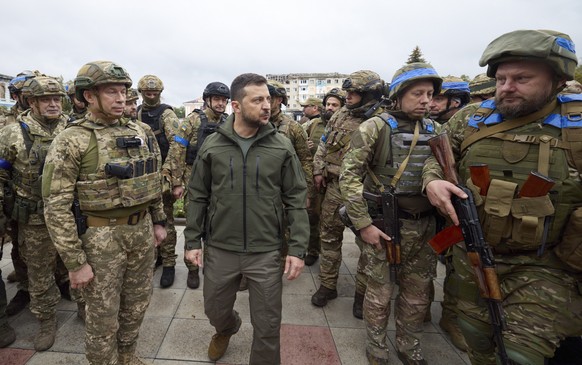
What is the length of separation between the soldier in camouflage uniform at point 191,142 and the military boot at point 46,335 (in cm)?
150

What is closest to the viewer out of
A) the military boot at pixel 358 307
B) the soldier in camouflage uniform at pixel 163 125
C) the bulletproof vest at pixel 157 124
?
the military boot at pixel 358 307

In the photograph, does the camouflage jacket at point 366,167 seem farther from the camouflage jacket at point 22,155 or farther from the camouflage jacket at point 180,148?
the camouflage jacket at point 22,155

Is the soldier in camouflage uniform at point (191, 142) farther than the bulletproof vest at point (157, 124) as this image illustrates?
No

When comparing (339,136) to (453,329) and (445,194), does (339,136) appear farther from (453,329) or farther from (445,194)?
(453,329)

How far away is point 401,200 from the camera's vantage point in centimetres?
268

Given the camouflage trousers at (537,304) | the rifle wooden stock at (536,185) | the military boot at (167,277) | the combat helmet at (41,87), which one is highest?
the combat helmet at (41,87)

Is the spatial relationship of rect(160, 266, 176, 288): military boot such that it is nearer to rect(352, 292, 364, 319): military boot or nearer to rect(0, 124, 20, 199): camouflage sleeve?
rect(0, 124, 20, 199): camouflage sleeve

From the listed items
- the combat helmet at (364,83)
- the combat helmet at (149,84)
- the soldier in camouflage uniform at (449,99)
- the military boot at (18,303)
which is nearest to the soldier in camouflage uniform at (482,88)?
the soldier in camouflage uniform at (449,99)

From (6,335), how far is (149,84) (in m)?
3.54

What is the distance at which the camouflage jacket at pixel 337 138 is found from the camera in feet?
12.8

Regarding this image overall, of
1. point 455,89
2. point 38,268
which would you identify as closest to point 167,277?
point 38,268

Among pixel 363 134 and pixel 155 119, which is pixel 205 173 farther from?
pixel 155 119

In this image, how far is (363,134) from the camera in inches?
107

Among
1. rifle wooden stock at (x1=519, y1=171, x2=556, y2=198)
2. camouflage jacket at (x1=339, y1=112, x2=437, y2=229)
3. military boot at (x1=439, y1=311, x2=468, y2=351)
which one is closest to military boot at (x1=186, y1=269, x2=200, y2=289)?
camouflage jacket at (x1=339, y1=112, x2=437, y2=229)
